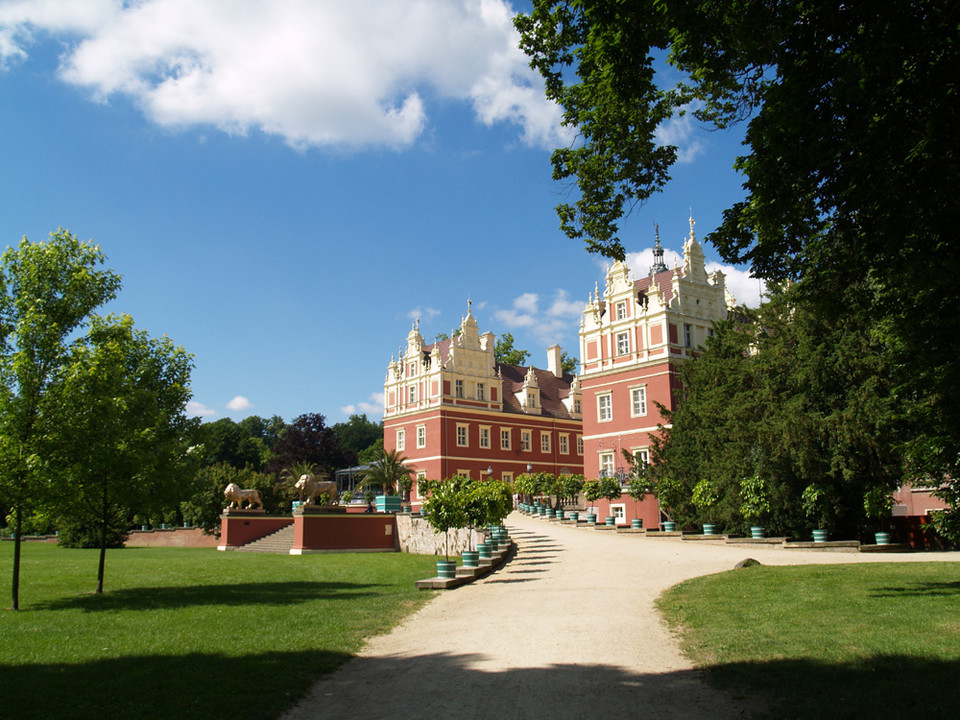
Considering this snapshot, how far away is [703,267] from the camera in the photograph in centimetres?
4272

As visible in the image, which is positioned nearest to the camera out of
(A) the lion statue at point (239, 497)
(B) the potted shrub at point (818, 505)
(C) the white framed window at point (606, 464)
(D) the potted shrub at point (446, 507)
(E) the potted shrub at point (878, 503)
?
(D) the potted shrub at point (446, 507)

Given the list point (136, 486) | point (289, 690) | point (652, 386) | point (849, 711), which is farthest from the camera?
point (652, 386)

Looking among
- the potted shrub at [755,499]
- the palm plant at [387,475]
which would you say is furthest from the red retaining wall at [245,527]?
the potted shrub at [755,499]

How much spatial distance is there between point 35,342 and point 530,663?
12405mm

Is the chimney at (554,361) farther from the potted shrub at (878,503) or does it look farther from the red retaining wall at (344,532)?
the potted shrub at (878,503)

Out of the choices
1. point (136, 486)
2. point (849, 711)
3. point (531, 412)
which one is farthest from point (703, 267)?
point (849, 711)

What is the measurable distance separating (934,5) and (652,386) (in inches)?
1331

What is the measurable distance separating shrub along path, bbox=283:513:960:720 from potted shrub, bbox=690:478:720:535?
10.5 meters

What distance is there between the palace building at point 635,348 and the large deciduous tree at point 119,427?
82.3 feet

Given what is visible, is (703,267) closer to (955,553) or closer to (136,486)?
(955,553)

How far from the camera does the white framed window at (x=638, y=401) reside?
131 ft

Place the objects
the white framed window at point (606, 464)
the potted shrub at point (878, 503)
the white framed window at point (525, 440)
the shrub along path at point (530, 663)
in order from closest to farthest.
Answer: the shrub along path at point (530, 663) → the potted shrub at point (878, 503) → the white framed window at point (606, 464) → the white framed window at point (525, 440)

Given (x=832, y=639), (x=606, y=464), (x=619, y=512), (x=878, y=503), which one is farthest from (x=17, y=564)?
(x=606, y=464)

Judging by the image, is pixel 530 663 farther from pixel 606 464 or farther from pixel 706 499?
pixel 606 464
